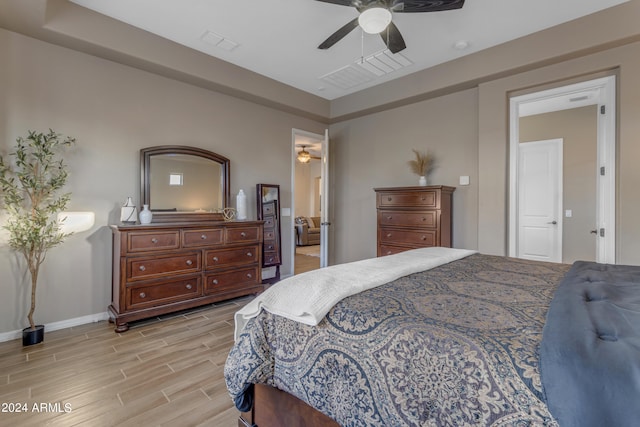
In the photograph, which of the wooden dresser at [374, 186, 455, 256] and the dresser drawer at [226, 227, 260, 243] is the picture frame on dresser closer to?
the dresser drawer at [226, 227, 260, 243]

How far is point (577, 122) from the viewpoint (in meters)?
4.62

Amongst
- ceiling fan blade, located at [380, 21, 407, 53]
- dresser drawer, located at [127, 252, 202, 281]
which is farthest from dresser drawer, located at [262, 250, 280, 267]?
ceiling fan blade, located at [380, 21, 407, 53]

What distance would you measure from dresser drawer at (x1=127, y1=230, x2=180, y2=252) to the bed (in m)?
1.96

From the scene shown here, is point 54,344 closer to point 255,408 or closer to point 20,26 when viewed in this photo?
point 255,408

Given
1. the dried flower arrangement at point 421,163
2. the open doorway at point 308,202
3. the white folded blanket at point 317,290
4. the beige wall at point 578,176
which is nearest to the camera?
the white folded blanket at point 317,290

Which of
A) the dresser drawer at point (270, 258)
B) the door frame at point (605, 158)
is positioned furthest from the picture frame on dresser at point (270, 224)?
the door frame at point (605, 158)

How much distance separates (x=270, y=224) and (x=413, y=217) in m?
2.03

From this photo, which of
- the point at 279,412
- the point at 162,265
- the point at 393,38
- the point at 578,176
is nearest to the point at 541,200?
the point at 578,176

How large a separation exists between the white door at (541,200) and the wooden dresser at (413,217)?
197 cm

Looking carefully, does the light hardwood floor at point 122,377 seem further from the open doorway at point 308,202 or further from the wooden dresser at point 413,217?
the open doorway at point 308,202

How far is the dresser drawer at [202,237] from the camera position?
3.17 metres

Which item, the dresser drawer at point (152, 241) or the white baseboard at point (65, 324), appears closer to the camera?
the white baseboard at point (65, 324)

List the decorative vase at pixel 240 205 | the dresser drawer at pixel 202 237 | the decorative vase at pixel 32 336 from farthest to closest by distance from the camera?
1. the decorative vase at pixel 240 205
2. the dresser drawer at pixel 202 237
3. the decorative vase at pixel 32 336

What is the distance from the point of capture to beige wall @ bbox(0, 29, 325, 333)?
2635 millimetres
